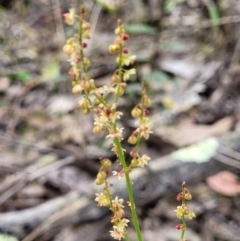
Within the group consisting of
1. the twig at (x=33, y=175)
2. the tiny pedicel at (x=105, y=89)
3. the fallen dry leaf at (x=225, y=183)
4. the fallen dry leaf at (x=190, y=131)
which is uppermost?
the fallen dry leaf at (x=190, y=131)

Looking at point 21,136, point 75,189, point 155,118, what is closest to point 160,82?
point 155,118

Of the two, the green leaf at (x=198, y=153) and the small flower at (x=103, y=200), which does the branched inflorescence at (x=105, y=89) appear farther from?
the green leaf at (x=198, y=153)

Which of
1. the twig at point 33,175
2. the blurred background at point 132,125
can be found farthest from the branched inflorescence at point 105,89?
the twig at point 33,175

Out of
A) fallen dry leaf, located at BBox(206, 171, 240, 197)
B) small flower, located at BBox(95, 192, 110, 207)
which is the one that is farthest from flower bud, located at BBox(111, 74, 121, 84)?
fallen dry leaf, located at BBox(206, 171, 240, 197)

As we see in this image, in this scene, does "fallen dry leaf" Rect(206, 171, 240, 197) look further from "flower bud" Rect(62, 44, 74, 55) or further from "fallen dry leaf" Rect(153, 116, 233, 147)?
"flower bud" Rect(62, 44, 74, 55)

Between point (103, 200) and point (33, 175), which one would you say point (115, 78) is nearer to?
point (103, 200)

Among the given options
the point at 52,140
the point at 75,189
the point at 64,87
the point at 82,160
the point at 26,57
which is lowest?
the point at 75,189

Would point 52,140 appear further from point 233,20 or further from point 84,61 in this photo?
point 84,61
